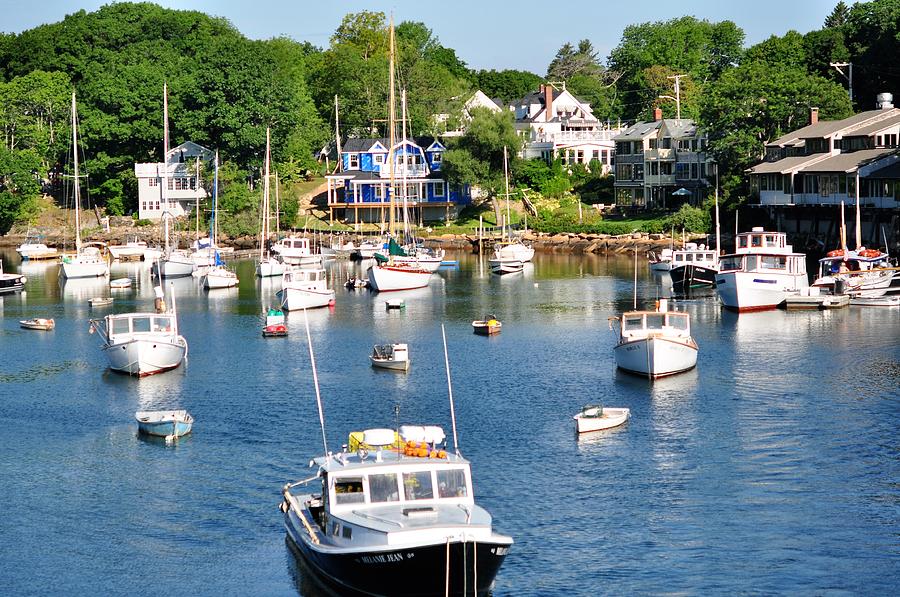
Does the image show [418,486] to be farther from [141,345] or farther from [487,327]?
[487,327]

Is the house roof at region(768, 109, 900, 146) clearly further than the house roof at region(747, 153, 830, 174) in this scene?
Yes

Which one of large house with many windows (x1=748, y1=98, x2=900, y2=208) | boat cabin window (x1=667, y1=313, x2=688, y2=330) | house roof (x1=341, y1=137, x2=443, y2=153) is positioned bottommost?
boat cabin window (x1=667, y1=313, x2=688, y2=330)

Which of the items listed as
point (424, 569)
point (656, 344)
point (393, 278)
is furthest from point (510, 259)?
point (424, 569)

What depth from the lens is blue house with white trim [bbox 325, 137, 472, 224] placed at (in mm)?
166875

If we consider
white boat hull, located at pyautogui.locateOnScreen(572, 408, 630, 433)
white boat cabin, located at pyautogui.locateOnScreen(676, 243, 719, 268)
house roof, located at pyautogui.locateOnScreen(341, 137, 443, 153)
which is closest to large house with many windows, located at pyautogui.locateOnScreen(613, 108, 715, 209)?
house roof, located at pyautogui.locateOnScreen(341, 137, 443, 153)

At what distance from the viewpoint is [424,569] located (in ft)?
108

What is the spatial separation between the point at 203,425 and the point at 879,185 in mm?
78957

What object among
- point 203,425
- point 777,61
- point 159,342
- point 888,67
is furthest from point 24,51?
point 203,425

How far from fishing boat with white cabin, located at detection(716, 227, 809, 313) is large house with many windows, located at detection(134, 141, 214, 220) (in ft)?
284

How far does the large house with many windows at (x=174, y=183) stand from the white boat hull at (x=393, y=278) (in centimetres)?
5666

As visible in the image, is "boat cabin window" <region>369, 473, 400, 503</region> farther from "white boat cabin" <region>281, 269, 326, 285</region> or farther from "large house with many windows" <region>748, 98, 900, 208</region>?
"large house with many windows" <region>748, 98, 900, 208</region>

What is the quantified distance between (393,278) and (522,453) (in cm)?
6172

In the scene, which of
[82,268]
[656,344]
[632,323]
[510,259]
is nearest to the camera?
[656,344]

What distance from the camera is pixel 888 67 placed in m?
155
